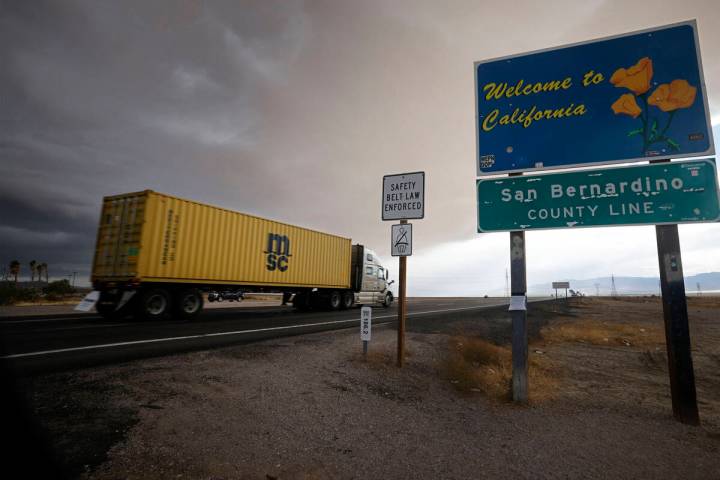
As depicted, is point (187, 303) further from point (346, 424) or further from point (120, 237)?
point (346, 424)

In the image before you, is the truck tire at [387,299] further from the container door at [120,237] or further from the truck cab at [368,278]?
the container door at [120,237]

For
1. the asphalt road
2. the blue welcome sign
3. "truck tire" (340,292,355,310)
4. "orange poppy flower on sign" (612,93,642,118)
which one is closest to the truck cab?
"truck tire" (340,292,355,310)

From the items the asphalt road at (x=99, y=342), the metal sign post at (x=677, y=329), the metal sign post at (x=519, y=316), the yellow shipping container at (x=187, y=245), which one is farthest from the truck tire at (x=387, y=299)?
the metal sign post at (x=677, y=329)

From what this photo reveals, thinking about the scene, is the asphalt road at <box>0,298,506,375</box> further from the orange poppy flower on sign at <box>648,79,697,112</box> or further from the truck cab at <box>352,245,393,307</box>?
the truck cab at <box>352,245,393,307</box>

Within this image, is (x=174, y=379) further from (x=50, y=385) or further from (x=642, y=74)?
(x=642, y=74)

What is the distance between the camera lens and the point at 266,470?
272 cm

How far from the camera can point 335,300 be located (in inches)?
828

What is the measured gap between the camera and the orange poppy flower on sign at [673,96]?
184 inches

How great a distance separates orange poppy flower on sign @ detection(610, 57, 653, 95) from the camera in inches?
193

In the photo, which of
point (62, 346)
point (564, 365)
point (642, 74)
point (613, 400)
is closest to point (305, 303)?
point (62, 346)

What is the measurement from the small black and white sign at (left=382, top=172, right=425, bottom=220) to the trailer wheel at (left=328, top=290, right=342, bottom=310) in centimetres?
1469

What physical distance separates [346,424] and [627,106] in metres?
5.67

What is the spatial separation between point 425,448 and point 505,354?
17.6 ft

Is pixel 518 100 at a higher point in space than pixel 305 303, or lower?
higher
